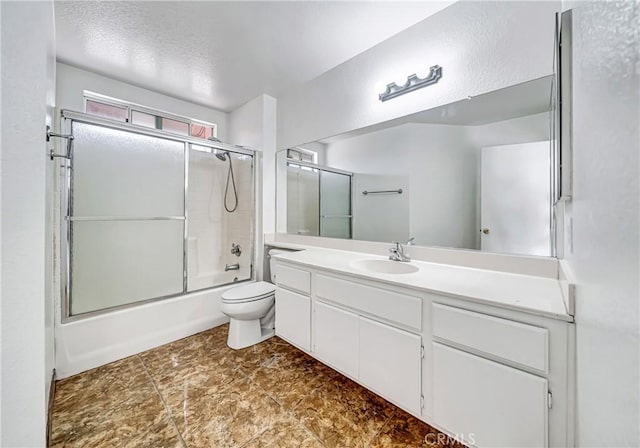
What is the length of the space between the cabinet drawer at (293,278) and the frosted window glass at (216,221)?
43.9 inches

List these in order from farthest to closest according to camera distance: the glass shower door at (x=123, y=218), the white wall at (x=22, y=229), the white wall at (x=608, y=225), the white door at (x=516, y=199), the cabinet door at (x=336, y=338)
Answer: the glass shower door at (x=123, y=218), the cabinet door at (x=336, y=338), the white door at (x=516, y=199), the white wall at (x=22, y=229), the white wall at (x=608, y=225)

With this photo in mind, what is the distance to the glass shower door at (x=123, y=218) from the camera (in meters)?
1.85

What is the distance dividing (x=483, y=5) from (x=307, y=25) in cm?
111

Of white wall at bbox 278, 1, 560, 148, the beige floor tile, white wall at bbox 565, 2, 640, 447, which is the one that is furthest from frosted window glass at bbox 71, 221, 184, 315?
white wall at bbox 565, 2, 640, 447

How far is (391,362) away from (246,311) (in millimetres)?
1231

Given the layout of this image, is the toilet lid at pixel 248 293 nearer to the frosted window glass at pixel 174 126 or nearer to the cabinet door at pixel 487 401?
the cabinet door at pixel 487 401

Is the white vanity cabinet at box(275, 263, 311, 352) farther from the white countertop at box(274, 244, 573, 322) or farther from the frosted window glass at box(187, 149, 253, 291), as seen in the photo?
the frosted window glass at box(187, 149, 253, 291)

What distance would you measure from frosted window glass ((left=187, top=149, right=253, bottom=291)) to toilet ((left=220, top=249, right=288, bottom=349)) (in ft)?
2.32

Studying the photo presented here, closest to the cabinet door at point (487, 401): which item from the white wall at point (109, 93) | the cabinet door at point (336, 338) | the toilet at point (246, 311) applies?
the cabinet door at point (336, 338)

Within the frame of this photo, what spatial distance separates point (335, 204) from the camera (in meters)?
2.33

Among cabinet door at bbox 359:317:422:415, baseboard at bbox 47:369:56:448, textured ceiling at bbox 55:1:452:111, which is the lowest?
baseboard at bbox 47:369:56:448

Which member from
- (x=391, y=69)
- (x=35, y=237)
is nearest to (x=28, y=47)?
(x=35, y=237)

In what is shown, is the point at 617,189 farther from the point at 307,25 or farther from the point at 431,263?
the point at 307,25

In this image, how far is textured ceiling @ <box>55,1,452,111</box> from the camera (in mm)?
1630
